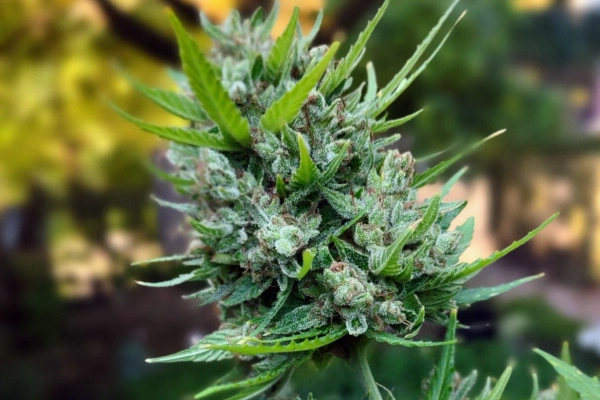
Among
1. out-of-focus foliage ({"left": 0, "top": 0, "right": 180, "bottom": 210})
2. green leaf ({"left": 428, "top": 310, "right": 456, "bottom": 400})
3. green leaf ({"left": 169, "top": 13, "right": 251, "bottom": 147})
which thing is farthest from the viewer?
out-of-focus foliage ({"left": 0, "top": 0, "right": 180, "bottom": 210})

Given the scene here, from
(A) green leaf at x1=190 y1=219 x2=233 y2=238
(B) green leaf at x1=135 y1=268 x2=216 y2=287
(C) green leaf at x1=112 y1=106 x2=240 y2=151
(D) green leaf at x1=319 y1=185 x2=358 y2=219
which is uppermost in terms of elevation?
(C) green leaf at x1=112 y1=106 x2=240 y2=151

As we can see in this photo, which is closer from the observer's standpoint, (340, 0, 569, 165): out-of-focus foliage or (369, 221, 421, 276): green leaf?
(369, 221, 421, 276): green leaf

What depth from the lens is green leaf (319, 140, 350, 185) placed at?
0.79 feet

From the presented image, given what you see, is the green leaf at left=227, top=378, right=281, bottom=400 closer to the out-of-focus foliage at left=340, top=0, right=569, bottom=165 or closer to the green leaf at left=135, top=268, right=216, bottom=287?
the green leaf at left=135, top=268, right=216, bottom=287

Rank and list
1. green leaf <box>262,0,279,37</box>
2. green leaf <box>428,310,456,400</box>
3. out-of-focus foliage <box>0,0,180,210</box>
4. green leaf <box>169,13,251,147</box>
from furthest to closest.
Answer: out-of-focus foliage <box>0,0,180,210</box> < green leaf <box>262,0,279,37</box> < green leaf <box>428,310,456,400</box> < green leaf <box>169,13,251,147</box>

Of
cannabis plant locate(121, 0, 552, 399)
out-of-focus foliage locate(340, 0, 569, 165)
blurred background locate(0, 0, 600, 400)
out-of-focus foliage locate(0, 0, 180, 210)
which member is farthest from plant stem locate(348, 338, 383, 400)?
out-of-focus foliage locate(0, 0, 180, 210)

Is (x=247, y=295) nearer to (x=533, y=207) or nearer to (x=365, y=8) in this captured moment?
(x=365, y=8)

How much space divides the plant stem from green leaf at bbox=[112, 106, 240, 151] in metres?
0.13

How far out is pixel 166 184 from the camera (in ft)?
4.12

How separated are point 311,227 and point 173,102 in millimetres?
114

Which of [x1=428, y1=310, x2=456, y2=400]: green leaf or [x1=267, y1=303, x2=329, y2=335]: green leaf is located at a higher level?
[x1=267, y1=303, x2=329, y2=335]: green leaf

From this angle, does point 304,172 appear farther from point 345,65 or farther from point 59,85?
point 59,85

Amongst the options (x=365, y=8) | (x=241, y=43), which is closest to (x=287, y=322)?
(x=241, y=43)

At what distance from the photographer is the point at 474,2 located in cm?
144
